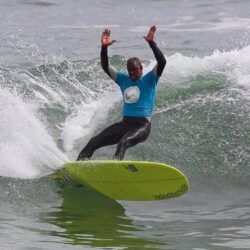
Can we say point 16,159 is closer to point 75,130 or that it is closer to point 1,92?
point 1,92

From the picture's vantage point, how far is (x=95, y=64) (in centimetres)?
1912

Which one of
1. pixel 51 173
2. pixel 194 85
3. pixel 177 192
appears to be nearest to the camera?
pixel 177 192

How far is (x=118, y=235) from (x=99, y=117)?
19.3 ft

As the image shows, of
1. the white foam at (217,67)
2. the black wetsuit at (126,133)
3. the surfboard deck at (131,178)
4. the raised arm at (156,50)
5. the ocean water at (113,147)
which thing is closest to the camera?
the ocean water at (113,147)

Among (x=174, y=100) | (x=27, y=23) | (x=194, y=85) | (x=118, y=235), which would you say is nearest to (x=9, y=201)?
(x=118, y=235)

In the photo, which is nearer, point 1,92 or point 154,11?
point 1,92

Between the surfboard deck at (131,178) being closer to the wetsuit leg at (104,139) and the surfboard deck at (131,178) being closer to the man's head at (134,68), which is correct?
the wetsuit leg at (104,139)

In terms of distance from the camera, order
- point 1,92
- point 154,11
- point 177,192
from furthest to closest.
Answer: point 154,11 → point 1,92 → point 177,192

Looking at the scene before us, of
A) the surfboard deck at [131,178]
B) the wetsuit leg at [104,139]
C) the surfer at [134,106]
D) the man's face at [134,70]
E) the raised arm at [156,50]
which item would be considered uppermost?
the raised arm at [156,50]

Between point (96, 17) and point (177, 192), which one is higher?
point (96, 17)

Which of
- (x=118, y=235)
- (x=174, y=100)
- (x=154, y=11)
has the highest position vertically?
(x=154, y=11)

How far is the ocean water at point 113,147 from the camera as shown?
31.6 feet

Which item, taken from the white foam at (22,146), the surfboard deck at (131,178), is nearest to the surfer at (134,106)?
the surfboard deck at (131,178)

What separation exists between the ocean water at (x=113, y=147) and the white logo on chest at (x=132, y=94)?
1.45 m
